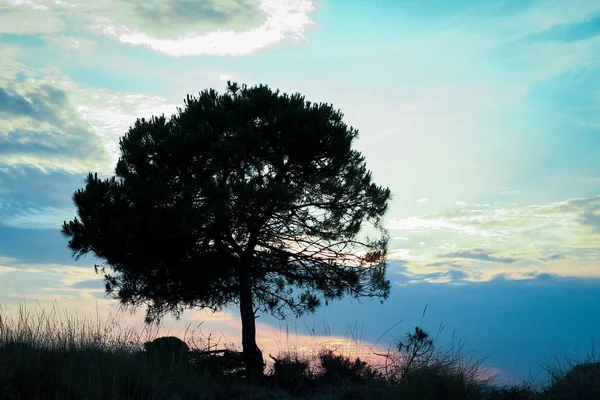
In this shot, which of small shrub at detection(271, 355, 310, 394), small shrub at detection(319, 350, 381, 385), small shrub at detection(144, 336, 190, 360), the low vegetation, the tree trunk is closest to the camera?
the low vegetation

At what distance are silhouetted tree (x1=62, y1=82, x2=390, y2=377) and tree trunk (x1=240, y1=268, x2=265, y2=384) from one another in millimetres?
27

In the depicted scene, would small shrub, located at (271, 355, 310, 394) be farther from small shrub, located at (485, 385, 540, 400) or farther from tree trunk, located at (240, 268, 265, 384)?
small shrub, located at (485, 385, 540, 400)

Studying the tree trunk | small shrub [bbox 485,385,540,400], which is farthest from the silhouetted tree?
small shrub [bbox 485,385,540,400]

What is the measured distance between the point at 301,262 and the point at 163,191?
4309mm

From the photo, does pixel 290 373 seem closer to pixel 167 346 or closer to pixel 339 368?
pixel 339 368

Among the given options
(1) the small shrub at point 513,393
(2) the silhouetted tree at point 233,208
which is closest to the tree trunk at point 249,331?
(2) the silhouetted tree at point 233,208

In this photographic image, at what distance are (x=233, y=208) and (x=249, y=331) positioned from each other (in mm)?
3494

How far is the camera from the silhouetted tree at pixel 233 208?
45.7 ft

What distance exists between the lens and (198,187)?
14.3 m

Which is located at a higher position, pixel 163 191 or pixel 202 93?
pixel 202 93

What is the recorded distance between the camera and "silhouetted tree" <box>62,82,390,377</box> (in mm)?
13938

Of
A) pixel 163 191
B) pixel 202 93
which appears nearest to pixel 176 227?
pixel 163 191

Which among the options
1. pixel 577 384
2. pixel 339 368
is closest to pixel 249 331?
pixel 339 368

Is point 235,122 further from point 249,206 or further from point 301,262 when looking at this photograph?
point 301,262
